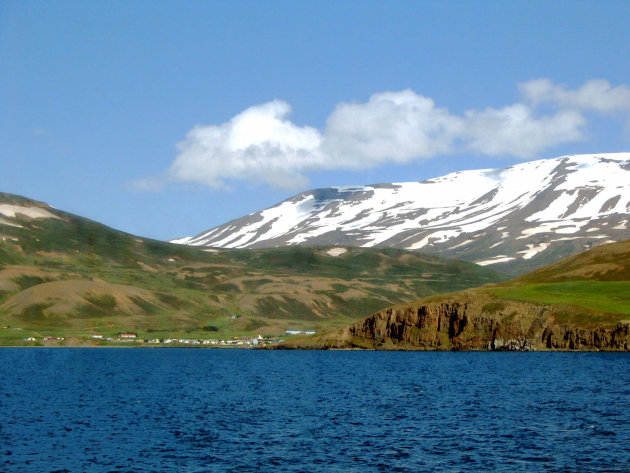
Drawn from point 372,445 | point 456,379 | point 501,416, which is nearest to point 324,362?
point 456,379

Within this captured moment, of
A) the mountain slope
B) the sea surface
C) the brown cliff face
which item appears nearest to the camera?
the sea surface

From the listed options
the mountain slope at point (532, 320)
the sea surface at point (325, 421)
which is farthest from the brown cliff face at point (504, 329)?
the sea surface at point (325, 421)

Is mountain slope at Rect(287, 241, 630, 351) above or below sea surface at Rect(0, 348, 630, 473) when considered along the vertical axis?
above

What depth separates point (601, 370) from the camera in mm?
119125

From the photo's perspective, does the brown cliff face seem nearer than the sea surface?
No

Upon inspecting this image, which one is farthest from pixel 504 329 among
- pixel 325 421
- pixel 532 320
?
pixel 325 421

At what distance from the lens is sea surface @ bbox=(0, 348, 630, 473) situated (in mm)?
54906

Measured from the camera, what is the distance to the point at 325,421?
2879 inches

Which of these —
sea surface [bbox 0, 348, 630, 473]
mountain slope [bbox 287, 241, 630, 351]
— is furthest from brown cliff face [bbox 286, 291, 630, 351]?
sea surface [bbox 0, 348, 630, 473]

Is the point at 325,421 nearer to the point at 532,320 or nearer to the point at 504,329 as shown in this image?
the point at 532,320

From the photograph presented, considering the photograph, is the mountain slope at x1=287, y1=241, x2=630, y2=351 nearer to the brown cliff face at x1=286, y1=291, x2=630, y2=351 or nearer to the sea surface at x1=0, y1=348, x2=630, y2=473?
the brown cliff face at x1=286, y1=291, x2=630, y2=351

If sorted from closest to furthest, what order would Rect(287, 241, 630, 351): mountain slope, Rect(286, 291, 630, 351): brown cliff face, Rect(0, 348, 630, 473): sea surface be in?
Rect(0, 348, 630, 473): sea surface
Rect(286, 291, 630, 351): brown cliff face
Rect(287, 241, 630, 351): mountain slope

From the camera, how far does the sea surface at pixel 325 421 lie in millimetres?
54906

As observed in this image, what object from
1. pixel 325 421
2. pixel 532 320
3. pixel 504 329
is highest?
pixel 532 320
